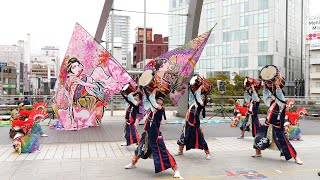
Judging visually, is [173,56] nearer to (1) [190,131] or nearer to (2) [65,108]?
(2) [65,108]

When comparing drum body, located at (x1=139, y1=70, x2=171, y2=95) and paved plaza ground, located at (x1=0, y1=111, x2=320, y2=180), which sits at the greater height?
drum body, located at (x1=139, y1=70, x2=171, y2=95)

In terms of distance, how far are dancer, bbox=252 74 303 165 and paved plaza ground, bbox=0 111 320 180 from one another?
0.33m

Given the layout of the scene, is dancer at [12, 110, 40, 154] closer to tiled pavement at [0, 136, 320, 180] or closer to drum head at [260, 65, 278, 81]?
tiled pavement at [0, 136, 320, 180]

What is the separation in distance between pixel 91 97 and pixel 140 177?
26.2 ft

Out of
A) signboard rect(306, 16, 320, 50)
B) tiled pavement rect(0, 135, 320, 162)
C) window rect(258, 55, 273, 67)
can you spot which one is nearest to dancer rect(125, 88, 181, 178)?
tiled pavement rect(0, 135, 320, 162)

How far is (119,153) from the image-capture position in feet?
30.0

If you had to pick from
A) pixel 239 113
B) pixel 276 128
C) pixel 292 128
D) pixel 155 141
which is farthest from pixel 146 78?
pixel 239 113

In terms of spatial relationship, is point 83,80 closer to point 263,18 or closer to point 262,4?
point 263,18

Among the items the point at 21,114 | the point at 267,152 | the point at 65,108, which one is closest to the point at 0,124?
the point at 65,108

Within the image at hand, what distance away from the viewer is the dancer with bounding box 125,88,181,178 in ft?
22.0

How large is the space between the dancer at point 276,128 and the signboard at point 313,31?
163 ft

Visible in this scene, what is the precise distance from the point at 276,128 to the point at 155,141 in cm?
321

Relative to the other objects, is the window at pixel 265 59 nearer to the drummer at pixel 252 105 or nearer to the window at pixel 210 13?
the window at pixel 210 13

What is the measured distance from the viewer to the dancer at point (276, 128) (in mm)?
8117
